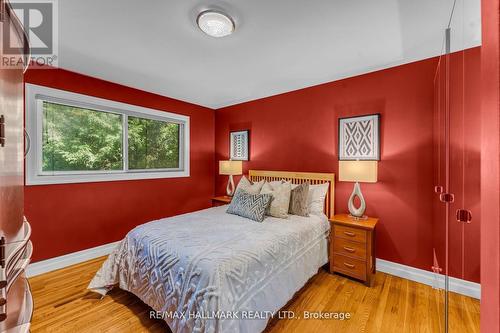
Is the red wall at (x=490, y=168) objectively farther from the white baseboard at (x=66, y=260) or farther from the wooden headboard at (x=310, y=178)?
the white baseboard at (x=66, y=260)

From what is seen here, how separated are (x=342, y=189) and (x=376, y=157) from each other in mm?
590

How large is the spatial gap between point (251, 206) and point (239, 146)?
1824 millimetres

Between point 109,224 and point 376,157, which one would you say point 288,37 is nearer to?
point 376,157

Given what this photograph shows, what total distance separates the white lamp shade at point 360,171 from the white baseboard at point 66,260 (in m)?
3.36

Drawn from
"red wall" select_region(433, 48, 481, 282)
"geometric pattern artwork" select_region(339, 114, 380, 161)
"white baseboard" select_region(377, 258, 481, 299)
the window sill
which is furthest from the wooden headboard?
the window sill

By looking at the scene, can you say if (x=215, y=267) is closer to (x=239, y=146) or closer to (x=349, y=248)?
(x=349, y=248)

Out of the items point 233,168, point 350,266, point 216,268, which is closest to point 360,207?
point 350,266

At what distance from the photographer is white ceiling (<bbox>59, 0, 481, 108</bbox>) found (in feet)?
5.16

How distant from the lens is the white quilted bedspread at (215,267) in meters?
1.37

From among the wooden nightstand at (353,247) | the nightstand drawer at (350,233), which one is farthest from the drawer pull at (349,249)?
the nightstand drawer at (350,233)

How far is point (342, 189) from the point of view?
114 inches

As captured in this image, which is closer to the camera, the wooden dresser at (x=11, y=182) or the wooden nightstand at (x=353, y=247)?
the wooden dresser at (x=11, y=182)

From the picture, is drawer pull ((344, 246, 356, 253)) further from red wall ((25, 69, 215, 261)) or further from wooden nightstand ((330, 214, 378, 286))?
red wall ((25, 69, 215, 261))

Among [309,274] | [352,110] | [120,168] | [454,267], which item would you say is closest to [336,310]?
[309,274]
